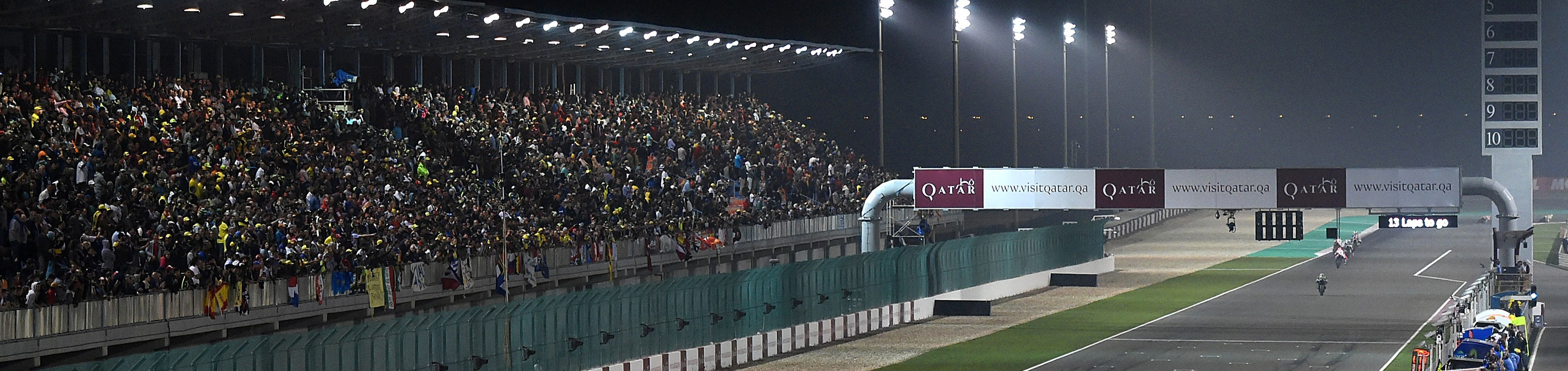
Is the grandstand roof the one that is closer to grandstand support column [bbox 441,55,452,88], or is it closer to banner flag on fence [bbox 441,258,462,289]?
grandstand support column [bbox 441,55,452,88]

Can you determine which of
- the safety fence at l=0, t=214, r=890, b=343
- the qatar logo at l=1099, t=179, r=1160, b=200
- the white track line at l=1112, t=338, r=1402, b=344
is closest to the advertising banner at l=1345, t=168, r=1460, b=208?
the qatar logo at l=1099, t=179, r=1160, b=200

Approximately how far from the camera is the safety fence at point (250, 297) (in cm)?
2459

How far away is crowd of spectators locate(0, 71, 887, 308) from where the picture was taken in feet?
94.6

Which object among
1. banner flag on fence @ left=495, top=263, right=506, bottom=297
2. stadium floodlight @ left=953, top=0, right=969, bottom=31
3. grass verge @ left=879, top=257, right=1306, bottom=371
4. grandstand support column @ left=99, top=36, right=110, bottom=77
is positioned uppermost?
stadium floodlight @ left=953, top=0, right=969, bottom=31

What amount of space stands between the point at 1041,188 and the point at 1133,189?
→ 2.32 m

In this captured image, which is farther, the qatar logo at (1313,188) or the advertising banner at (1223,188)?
the advertising banner at (1223,188)

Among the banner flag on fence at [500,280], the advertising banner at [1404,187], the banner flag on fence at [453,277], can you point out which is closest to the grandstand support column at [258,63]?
the banner flag on fence at [500,280]

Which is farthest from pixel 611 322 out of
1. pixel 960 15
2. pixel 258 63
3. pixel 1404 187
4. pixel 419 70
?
pixel 960 15

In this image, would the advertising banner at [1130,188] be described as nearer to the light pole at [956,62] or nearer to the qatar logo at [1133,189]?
the qatar logo at [1133,189]

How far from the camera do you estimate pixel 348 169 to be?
1507 inches

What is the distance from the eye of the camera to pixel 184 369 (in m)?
20.4

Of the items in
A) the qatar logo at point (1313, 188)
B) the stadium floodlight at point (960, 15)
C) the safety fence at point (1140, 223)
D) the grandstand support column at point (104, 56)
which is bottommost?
the safety fence at point (1140, 223)

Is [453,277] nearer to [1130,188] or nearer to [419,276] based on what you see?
[419,276]

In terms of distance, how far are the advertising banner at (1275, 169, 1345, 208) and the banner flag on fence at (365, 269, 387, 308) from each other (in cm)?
Answer: 2391
